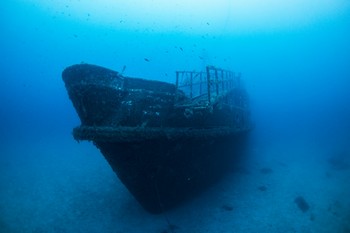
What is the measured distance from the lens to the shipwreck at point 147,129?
536 cm

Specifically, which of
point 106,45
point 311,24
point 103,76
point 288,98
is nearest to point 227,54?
point 311,24

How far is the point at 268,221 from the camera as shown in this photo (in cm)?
679

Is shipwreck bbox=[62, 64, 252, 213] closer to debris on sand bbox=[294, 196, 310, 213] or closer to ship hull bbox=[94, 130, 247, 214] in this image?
ship hull bbox=[94, 130, 247, 214]

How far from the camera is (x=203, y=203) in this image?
24.8 ft

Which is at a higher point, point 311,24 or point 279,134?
point 311,24

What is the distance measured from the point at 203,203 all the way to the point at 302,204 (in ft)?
9.86

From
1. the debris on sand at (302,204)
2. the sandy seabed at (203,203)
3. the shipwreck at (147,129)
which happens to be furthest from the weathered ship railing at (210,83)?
the debris on sand at (302,204)

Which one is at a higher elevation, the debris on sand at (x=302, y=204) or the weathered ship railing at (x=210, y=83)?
the weathered ship railing at (x=210, y=83)

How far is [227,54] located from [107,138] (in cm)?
8181

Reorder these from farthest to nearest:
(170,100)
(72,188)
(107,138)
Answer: (72,188) < (170,100) < (107,138)

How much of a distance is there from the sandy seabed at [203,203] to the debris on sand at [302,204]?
59mm

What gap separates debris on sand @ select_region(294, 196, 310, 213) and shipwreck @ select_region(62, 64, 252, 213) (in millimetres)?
3179

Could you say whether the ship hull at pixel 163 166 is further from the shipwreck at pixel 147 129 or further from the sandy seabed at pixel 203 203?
the sandy seabed at pixel 203 203

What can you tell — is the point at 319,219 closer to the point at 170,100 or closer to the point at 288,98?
the point at 170,100
